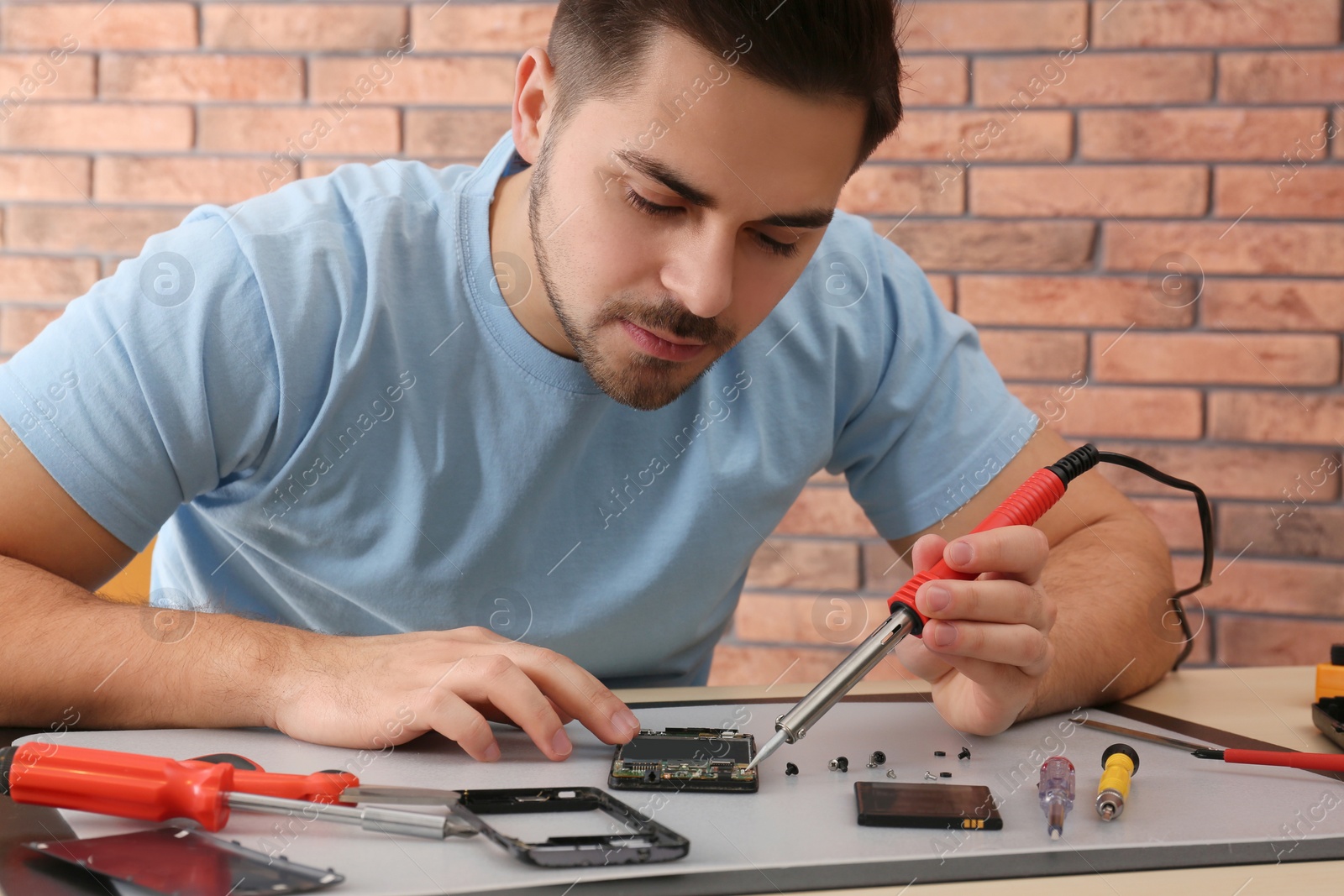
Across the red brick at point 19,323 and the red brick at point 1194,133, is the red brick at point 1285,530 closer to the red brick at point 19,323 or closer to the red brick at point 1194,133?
the red brick at point 1194,133

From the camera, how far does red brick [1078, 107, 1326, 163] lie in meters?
1.60

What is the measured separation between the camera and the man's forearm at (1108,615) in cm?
86

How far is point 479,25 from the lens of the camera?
176 centimetres

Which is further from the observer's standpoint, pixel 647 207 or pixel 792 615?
pixel 792 615

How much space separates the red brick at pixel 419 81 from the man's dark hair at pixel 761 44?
2.87 ft

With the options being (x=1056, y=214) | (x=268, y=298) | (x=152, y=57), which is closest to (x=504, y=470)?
(x=268, y=298)

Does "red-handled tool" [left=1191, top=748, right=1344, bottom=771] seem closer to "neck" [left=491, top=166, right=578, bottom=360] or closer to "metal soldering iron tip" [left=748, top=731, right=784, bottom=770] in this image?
"metal soldering iron tip" [left=748, top=731, right=784, bottom=770]

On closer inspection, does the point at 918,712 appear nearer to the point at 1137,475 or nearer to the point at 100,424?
the point at 100,424

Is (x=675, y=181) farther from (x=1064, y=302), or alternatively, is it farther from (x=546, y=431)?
(x=1064, y=302)

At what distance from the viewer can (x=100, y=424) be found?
2.81 feet

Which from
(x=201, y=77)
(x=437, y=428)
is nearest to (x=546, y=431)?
(x=437, y=428)

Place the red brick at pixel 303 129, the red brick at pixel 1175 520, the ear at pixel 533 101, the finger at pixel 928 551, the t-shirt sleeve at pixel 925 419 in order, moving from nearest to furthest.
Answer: the finger at pixel 928 551 < the ear at pixel 533 101 < the t-shirt sleeve at pixel 925 419 < the red brick at pixel 1175 520 < the red brick at pixel 303 129

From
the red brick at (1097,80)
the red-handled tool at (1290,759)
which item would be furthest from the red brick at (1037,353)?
the red-handled tool at (1290,759)

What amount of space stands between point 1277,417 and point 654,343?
47.4 inches
